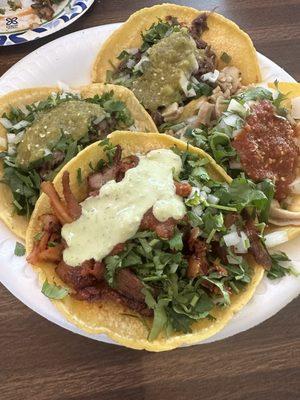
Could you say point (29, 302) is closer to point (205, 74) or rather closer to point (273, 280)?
point (273, 280)

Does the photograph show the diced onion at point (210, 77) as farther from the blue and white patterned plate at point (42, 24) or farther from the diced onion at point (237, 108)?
the blue and white patterned plate at point (42, 24)

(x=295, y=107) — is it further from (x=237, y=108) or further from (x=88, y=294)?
(x=88, y=294)

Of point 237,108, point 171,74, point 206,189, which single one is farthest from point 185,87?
point 206,189

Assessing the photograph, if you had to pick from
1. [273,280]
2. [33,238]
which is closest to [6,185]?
[33,238]

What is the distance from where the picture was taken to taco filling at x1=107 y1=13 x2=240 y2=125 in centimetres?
232

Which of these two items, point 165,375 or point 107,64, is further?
point 107,64

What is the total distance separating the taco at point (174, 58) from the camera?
2332 mm

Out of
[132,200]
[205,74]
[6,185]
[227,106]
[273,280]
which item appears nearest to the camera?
[132,200]

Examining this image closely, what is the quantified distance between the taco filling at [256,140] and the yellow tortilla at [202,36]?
32 cm

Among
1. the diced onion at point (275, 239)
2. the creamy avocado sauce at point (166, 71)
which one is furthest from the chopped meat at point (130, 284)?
the creamy avocado sauce at point (166, 71)

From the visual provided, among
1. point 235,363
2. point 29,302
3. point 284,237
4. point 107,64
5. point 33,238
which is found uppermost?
point 107,64

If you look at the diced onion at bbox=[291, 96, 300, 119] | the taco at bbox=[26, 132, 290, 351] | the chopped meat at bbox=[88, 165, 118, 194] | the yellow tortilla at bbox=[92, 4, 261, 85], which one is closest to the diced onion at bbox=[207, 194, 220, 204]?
the taco at bbox=[26, 132, 290, 351]

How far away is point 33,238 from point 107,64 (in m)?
1.08

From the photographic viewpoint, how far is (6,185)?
2.10 m
